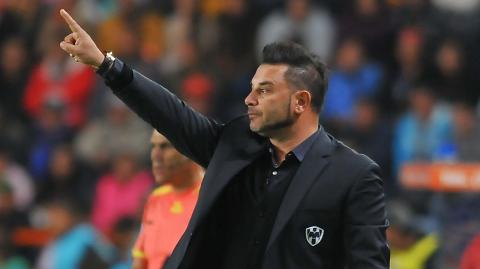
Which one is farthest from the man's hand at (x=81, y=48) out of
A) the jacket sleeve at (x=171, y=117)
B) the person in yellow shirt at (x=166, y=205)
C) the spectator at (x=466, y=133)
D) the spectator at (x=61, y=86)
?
the spectator at (x=61, y=86)

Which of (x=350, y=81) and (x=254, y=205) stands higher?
(x=350, y=81)

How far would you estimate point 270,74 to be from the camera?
4.16m

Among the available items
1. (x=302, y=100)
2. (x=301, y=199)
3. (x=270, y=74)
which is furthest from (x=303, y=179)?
(x=270, y=74)

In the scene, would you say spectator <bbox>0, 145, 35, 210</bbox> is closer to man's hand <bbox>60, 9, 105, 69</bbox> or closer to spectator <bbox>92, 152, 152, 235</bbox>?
spectator <bbox>92, 152, 152, 235</bbox>

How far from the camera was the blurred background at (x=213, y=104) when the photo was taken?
8.23 meters

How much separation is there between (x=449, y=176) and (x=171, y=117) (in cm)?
359

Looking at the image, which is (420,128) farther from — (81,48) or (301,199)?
(81,48)

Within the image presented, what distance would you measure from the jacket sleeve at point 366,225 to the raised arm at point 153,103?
639 millimetres

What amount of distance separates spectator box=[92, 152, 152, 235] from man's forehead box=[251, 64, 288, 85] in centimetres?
573

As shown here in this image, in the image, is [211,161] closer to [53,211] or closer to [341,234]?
[341,234]

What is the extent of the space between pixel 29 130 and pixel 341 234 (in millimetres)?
7813

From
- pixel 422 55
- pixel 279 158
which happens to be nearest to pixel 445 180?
pixel 422 55

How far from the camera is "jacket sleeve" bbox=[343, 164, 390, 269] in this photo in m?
3.95

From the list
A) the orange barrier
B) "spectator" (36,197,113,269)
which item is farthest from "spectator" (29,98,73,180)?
the orange barrier
